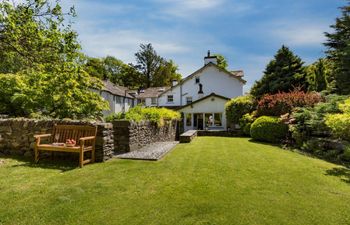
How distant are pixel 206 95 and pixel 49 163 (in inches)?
994

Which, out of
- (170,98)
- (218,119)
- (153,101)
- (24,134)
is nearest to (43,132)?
(24,134)

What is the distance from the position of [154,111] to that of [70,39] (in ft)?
24.1

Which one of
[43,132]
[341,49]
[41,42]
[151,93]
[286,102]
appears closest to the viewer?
[41,42]

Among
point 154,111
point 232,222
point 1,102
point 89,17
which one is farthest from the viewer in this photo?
point 154,111

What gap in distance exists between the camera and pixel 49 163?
7.16 metres

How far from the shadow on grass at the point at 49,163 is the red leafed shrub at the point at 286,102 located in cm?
1307

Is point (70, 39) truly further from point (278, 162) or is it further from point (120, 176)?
point (278, 162)

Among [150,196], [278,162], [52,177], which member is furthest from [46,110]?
[278,162]

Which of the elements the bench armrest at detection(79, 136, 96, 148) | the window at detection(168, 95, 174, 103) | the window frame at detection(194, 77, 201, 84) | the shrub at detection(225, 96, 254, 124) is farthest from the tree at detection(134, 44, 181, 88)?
the bench armrest at detection(79, 136, 96, 148)

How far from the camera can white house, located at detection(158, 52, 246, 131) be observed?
26781mm

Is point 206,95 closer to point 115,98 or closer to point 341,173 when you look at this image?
point 115,98

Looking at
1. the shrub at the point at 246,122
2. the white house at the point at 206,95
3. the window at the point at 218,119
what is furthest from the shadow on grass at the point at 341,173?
the window at the point at 218,119

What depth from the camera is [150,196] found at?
179 inches

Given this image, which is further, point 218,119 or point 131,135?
point 218,119
